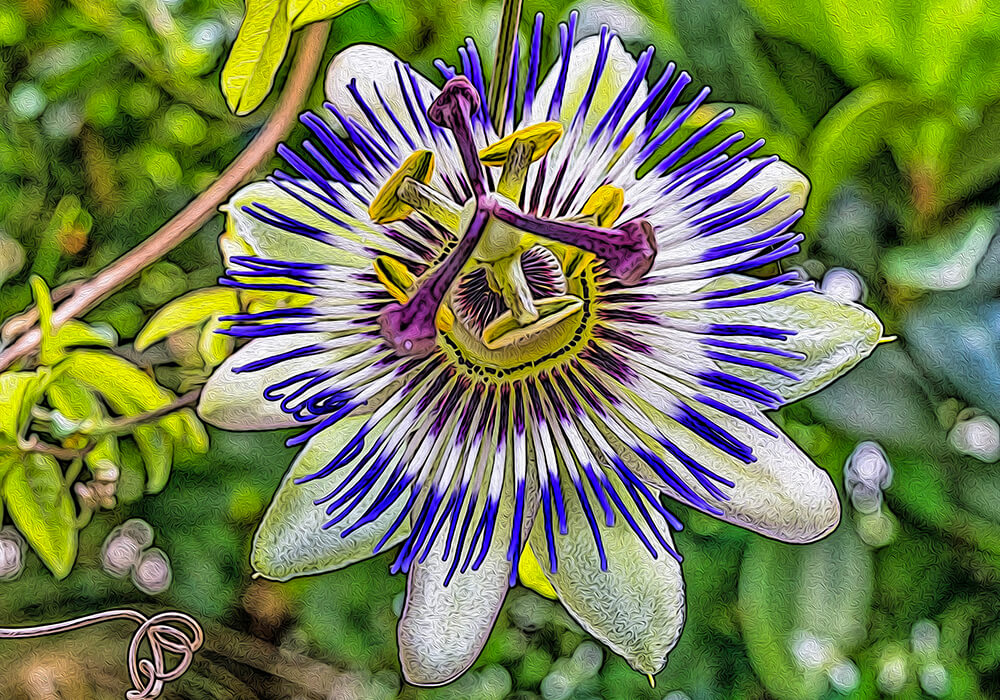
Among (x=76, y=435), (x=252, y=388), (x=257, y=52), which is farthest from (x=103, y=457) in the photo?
(x=257, y=52)

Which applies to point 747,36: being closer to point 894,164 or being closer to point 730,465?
point 894,164

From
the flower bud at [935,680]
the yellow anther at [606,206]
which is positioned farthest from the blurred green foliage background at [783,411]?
the yellow anther at [606,206]

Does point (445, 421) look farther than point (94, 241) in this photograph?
No

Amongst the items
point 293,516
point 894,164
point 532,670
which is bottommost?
point 532,670

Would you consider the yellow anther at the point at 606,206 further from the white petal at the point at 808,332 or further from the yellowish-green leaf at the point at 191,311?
the yellowish-green leaf at the point at 191,311

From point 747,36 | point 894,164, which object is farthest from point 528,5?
point 894,164
